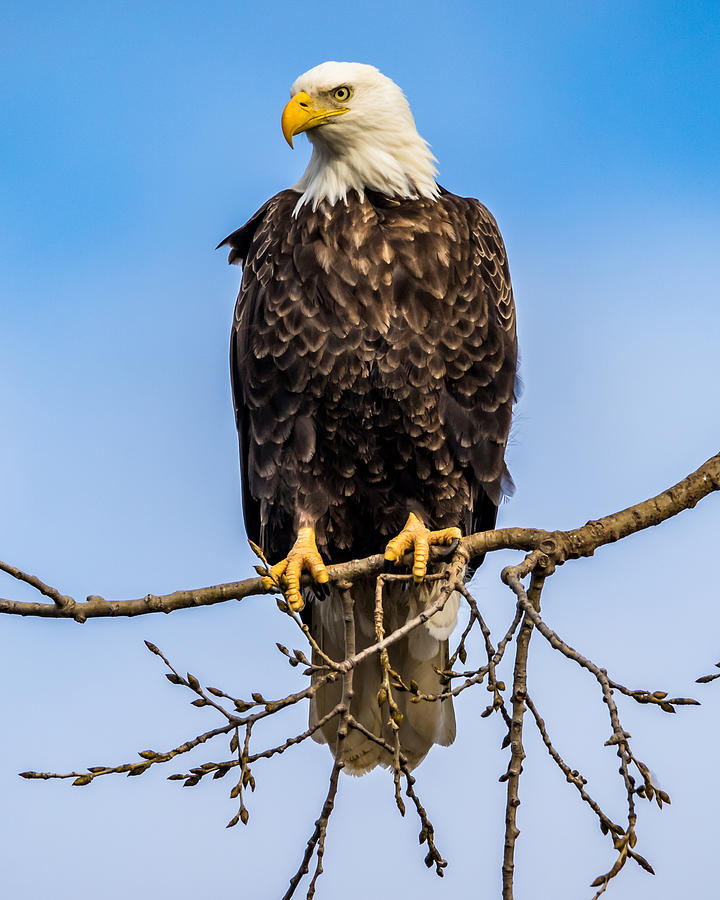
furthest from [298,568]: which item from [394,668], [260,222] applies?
[260,222]

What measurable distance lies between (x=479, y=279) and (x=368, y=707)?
206cm

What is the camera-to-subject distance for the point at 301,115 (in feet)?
14.0

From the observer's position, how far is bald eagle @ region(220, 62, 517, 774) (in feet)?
13.8

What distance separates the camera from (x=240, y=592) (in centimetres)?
337

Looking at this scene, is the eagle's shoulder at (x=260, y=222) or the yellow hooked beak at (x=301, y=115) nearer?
the yellow hooked beak at (x=301, y=115)

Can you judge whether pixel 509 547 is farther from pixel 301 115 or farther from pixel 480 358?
pixel 301 115

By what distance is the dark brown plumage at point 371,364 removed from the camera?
4.22m

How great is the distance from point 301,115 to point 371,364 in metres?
1.07

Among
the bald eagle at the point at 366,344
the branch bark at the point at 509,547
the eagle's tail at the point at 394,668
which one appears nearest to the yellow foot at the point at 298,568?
the bald eagle at the point at 366,344

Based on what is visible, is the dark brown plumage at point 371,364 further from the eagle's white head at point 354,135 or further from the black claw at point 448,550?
the black claw at point 448,550

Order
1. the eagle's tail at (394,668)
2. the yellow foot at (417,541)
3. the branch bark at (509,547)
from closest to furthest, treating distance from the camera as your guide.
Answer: the branch bark at (509,547), the yellow foot at (417,541), the eagle's tail at (394,668)

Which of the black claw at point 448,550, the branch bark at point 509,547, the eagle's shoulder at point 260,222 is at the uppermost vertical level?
the eagle's shoulder at point 260,222

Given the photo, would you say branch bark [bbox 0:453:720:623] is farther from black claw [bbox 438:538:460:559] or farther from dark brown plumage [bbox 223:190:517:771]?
dark brown plumage [bbox 223:190:517:771]

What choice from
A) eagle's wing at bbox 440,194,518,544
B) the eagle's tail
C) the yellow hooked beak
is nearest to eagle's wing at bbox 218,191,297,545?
the yellow hooked beak
